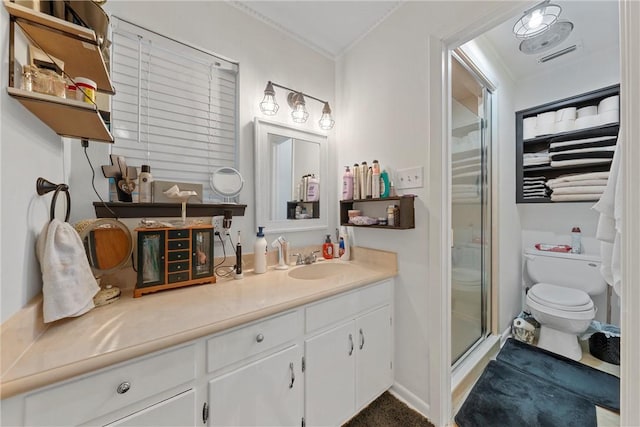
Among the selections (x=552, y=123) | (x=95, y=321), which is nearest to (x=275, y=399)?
(x=95, y=321)

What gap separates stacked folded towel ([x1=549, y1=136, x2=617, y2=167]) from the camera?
192 centimetres

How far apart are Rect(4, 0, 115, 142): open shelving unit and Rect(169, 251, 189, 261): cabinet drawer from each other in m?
0.58

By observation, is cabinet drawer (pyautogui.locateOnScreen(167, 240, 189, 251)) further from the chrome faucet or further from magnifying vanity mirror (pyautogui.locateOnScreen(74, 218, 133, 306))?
the chrome faucet

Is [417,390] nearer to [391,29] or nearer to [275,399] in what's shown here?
[275,399]

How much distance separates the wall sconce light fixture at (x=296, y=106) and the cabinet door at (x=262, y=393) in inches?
57.0

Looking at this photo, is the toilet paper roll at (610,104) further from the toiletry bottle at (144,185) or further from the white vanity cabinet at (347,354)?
the toiletry bottle at (144,185)

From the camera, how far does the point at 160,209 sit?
4.03 ft

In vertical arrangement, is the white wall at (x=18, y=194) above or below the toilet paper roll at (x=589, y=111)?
below

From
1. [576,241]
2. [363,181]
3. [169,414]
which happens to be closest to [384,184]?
[363,181]

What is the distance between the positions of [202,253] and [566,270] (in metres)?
3.04

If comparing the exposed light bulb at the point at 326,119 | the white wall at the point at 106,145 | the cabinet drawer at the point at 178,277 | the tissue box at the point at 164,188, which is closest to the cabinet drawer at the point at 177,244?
the cabinet drawer at the point at 178,277

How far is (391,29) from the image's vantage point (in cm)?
157

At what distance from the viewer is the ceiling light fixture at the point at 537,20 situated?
148 cm

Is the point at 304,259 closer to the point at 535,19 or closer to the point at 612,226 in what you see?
the point at 612,226
